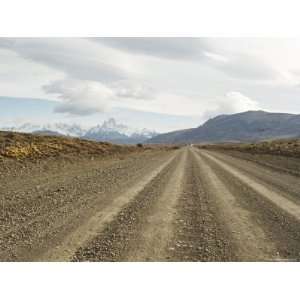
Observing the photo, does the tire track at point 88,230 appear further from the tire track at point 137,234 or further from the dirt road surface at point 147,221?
the tire track at point 137,234

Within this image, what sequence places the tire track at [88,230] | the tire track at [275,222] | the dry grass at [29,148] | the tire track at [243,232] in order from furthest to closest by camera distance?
1. the dry grass at [29,148]
2. the tire track at [275,222]
3. the tire track at [243,232]
4. the tire track at [88,230]

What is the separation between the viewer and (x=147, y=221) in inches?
476

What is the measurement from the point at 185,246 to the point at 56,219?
184 inches

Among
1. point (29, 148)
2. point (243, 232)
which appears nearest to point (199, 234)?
point (243, 232)

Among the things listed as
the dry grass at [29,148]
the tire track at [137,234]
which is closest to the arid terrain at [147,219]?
the tire track at [137,234]

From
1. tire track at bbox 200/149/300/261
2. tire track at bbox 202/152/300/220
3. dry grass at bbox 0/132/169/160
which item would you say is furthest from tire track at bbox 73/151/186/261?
dry grass at bbox 0/132/169/160

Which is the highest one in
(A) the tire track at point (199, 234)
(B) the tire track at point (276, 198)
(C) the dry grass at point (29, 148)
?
(C) the dry grass at point (29, 148)

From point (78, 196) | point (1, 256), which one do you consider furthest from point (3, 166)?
point (1, 256)

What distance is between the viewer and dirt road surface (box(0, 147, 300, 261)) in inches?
355

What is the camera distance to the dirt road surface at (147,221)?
29.6ft

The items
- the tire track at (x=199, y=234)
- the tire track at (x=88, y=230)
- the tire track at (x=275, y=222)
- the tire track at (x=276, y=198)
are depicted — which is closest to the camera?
the tire track at (x=88, y=230)

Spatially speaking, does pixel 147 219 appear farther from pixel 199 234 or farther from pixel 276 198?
pixel 276 198
